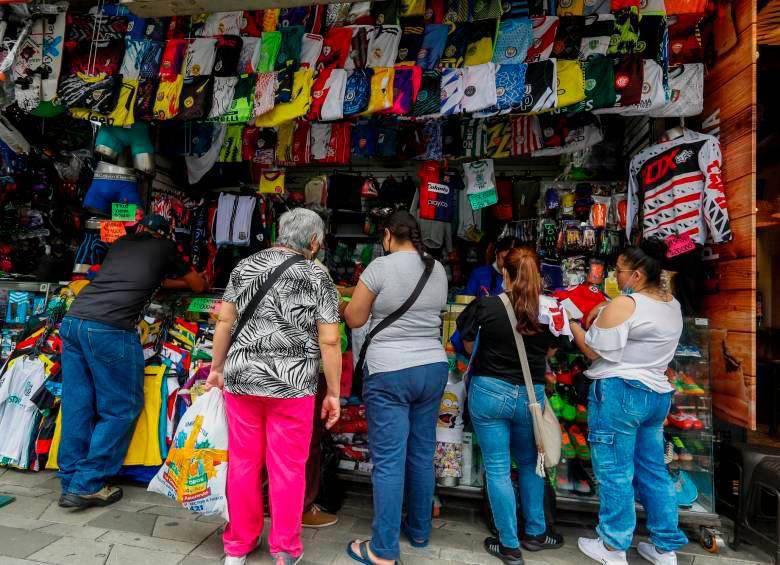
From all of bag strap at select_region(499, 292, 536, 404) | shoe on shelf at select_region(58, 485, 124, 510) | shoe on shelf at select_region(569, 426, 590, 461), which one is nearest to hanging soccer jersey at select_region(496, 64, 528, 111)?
bag strap at select_region(499, 292, 536, 404)

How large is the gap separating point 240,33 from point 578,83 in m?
3.08

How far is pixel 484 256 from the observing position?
18.9 ft

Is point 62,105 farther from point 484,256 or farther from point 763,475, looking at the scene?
point 763,475

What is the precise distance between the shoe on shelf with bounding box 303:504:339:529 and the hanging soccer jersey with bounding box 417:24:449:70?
3624 millimetres

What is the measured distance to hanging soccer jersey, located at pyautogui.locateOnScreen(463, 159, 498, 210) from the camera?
466 centimetres

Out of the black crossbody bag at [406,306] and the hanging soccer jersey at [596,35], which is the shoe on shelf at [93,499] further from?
the hanging soccer jersey at [596,35]

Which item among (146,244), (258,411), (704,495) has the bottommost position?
(704,495)

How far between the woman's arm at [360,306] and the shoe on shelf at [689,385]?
8.00ft

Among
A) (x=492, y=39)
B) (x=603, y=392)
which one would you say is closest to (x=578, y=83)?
(x=492, y=39)

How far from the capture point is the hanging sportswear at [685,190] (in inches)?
133

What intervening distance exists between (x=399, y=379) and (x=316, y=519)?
1.34m

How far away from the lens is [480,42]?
12.6ft

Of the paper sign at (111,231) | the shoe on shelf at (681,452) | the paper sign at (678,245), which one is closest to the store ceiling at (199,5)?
the paper sign at (111,231)

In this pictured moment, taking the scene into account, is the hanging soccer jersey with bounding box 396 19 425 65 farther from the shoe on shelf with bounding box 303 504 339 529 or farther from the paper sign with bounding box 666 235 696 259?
the shoe on shelf with bounding box 303 504 339 529
